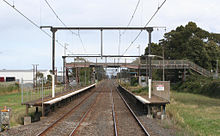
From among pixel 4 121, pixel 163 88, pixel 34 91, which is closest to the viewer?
pixel 4 121

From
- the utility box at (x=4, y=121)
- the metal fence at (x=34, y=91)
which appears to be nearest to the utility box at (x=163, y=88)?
the metal fence at (x=34, y=91)

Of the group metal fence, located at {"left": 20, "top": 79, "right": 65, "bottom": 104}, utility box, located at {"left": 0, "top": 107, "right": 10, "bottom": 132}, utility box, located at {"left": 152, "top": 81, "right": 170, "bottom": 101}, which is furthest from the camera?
utility box, located at {"left": 152, "top": 81, "right": 170, "bottom": 101}

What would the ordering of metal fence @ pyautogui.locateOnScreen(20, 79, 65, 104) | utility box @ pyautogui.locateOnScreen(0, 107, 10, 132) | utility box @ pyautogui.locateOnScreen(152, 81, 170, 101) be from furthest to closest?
utility box @ pyautogui.locateOnScreen(152, 81, 170, 101)
metal fence @ pyautogui.locateOnScreen(20, 79, 65, 104)
utility box @ pyautogui.locateOnScreen(0, 107, 10, 132)

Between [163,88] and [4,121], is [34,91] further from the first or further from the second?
[163,88]

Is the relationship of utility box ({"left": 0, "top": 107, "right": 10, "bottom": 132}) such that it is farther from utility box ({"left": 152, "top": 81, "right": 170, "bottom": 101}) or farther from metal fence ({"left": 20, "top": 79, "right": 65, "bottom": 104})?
utility box ({"left": 152, "top": 81, "right": 170, "bottom": 101})

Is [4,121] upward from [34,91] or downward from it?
downward

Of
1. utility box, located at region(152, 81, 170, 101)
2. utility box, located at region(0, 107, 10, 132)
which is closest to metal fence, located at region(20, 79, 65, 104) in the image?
utility box, located at region(0, 107, 10, 132)

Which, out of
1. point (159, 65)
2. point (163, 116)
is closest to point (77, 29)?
point (163, 116)

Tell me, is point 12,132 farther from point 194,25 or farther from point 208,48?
point 194,25

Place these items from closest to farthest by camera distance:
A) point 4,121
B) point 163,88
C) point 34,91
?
point 4,121 → point 163,88 → point 34,91

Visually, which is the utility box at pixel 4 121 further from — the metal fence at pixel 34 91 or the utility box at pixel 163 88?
the utility box at pixel 163 88

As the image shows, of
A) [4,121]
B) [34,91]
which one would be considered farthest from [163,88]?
[4,121]

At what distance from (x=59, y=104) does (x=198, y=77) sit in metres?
31.1

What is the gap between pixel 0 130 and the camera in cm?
1054
